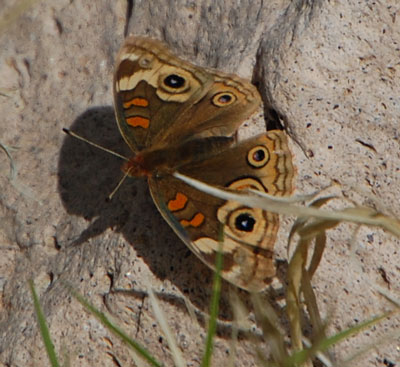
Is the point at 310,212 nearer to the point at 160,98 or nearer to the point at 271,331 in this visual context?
the point at 271,331

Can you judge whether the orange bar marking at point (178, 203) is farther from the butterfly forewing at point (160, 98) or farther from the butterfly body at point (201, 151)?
the butterfly forewing at point (160, 98)

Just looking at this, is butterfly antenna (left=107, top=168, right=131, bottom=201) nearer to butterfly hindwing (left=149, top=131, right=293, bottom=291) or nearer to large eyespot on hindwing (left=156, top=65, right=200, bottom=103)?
butterfly hindwing (left=149, top=131, right=293, bottom=291)

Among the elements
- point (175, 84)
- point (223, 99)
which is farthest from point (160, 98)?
point (223, 99)

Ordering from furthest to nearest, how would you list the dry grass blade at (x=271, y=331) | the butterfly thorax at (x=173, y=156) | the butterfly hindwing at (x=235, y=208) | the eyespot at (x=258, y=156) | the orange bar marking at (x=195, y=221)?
the butterfly thorax at (x=173, y=156) → the eyespot at (x=258, y=156) → the orange bar marking at (x=195, y=221) → the butterfly hindwing at (x=235, y=208) → the dry grass blade at (x=271, y=331)

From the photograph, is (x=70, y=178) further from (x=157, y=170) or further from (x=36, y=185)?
(x=157, y=170)

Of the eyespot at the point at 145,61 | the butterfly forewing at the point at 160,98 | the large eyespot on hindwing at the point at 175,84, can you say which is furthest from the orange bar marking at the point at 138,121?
the eyespot at the point at 145,61
